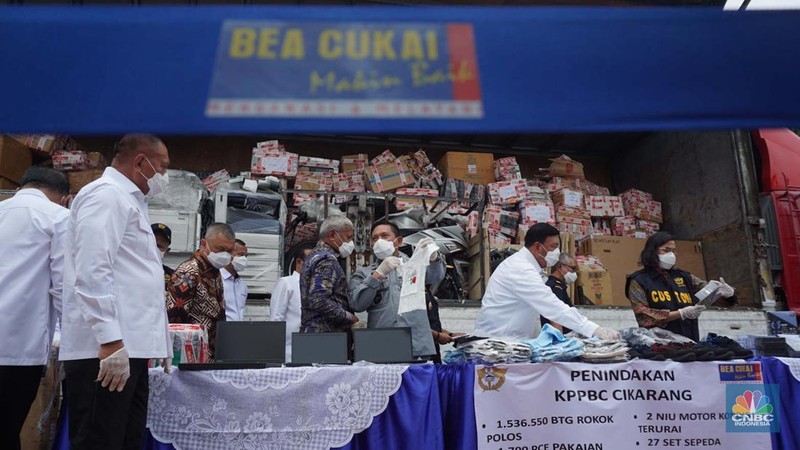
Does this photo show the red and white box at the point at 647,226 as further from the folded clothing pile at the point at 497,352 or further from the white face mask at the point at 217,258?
the white face mask at the point at 217,258

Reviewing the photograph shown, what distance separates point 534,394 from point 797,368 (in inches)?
64.0

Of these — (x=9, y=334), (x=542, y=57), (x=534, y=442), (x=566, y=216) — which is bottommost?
(x=534, y=442)

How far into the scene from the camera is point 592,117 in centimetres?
118

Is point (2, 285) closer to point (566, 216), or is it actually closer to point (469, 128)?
point (469, 128)

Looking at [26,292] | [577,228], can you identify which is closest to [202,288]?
[26,292]

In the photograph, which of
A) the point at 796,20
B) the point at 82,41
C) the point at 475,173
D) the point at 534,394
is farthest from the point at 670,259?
the point at 475,173

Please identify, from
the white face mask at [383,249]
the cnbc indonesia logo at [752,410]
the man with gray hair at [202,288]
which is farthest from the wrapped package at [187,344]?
the cnbc indonesia logo at [752,410]

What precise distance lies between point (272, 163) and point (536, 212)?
410cm

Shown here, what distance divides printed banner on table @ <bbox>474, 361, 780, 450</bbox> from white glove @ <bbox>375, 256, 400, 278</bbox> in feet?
3.08

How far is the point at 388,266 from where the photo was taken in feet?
12.8

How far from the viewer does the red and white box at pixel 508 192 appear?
9891mm

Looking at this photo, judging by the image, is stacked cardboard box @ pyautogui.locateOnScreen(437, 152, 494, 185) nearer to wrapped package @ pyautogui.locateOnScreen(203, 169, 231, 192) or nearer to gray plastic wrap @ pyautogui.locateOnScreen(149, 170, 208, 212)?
wrapped package @ pyautogui.locateOnScreen(203, 169, 231, 192)

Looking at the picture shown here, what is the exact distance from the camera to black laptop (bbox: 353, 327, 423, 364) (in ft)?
11.2

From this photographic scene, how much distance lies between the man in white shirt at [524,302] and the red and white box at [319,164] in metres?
6.06
